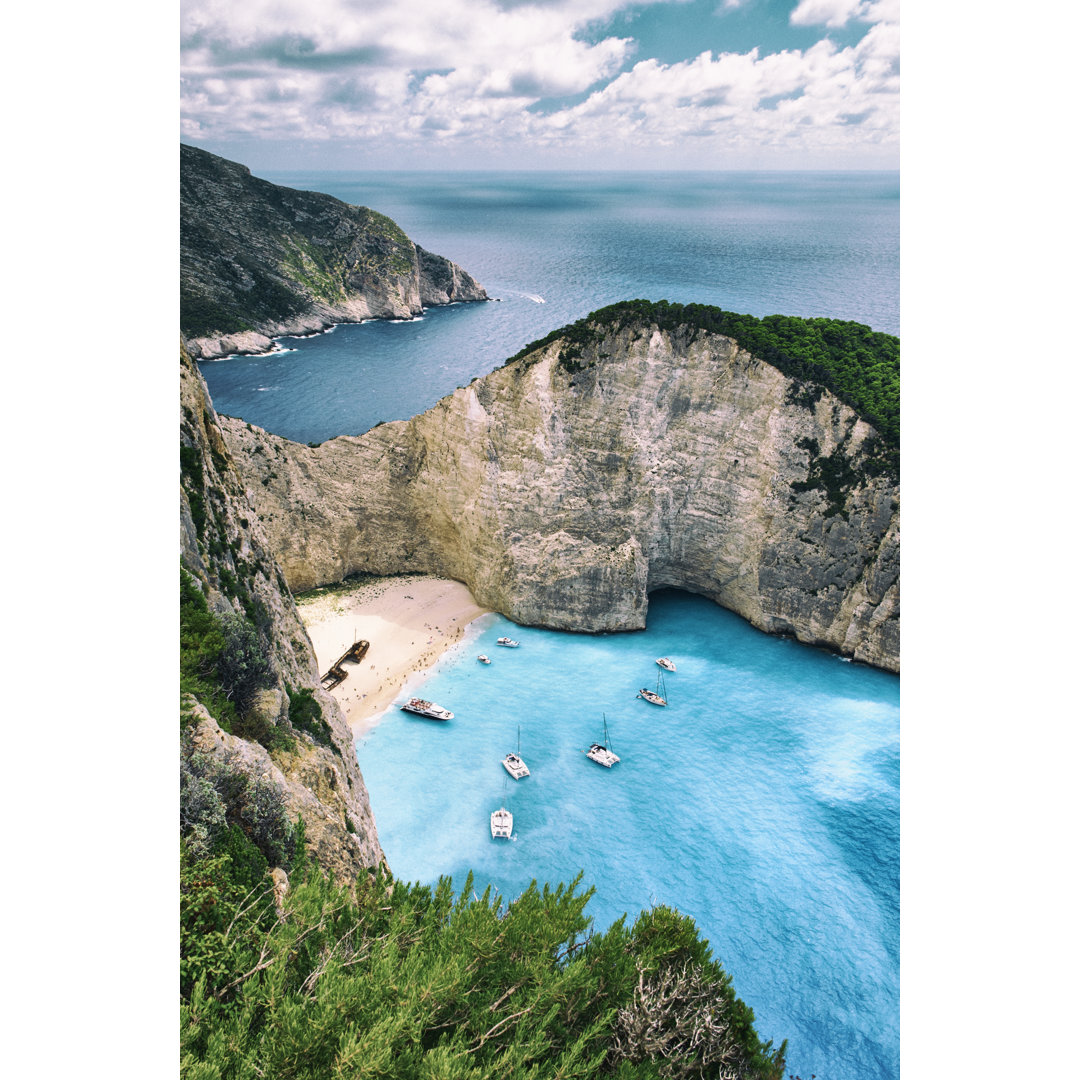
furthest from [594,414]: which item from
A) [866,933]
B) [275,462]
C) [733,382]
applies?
[866,933]

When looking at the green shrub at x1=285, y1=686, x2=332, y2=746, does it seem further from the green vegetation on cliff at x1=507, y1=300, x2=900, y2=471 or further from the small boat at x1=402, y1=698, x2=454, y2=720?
the green vegetation on cliff at x1=507, y1=300, x2=900, y2=471

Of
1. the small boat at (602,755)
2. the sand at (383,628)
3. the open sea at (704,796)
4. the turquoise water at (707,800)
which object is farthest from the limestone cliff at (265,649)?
the small boat at (602,755)

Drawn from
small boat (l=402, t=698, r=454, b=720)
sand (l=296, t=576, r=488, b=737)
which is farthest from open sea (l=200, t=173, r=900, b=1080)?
sand (l=296, t=576, r=488, b=737)

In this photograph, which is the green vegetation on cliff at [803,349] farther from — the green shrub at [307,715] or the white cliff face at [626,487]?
the green shrub at [307,715]

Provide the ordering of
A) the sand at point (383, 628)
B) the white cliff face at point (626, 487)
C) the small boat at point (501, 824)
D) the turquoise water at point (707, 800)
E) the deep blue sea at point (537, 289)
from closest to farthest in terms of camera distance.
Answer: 1. the turquoise water at point (707, 800)
2. the small boat at point (501, 824)
3. the sand at point (383, 628)
4. the white cliff face at point (626, 487)
5. the deep blue sea at point (537, 289)

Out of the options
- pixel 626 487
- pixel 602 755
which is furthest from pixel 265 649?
pixel 626 487

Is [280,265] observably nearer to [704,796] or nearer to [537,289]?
[537,289]

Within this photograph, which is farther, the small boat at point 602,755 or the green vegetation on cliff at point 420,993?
the small boat at point 602,755
